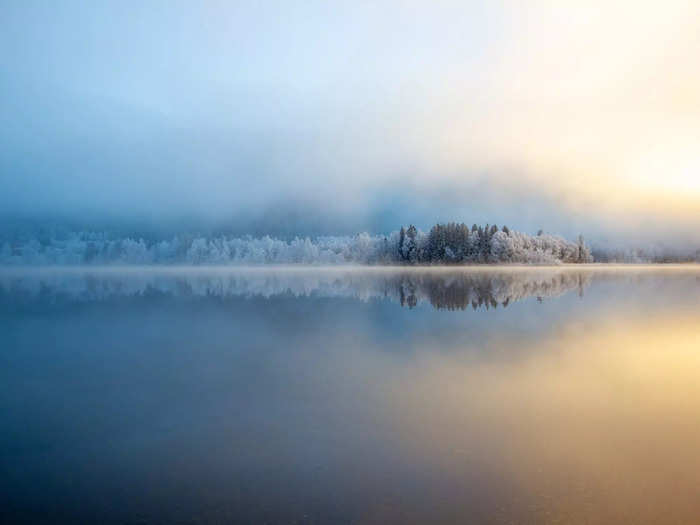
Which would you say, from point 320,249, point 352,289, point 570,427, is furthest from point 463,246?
point 570,427

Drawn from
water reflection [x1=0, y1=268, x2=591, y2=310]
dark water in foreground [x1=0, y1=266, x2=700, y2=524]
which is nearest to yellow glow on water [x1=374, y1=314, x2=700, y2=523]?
dark water in foreground [x1=0, y1=266, x2=700, y2=524]

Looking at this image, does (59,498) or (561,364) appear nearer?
(59,498)

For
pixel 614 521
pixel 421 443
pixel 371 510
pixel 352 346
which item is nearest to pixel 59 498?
pixel 371 510

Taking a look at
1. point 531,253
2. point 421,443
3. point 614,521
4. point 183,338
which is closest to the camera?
point 614,521

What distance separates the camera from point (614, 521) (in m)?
5.31

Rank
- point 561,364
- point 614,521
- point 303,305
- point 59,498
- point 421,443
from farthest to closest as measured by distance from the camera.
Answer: point 303,305, point 561,364, point 421,443, point 59,498, point 614,521

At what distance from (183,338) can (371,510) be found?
12.6 metres

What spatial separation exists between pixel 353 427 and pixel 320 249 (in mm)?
151855

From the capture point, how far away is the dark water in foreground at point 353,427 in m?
5.73

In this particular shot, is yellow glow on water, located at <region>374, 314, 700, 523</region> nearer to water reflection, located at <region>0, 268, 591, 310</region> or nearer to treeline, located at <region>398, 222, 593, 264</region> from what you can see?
water reflection, located at <region>0, 268, 591, 310</region>

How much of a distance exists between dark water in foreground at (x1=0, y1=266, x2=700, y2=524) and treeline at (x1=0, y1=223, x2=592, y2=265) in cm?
9975

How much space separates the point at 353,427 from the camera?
8109mm

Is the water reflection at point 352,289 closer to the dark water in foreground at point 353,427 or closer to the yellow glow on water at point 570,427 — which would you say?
the dark water in foreground at point 353,427

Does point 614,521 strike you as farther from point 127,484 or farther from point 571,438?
point 127,484
